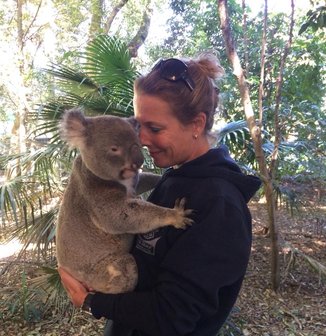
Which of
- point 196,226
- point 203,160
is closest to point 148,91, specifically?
point 203,160

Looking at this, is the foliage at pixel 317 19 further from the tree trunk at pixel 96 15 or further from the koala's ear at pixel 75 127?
the tree trunk at pixel 96 15

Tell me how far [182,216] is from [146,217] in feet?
0.81

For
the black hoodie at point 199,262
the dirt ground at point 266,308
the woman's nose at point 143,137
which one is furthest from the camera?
the dirt ground at point 266,308

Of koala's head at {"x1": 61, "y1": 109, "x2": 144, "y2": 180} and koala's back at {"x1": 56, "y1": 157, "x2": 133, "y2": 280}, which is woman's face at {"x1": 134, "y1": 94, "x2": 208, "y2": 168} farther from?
koala's back at {"x1": 56, "y1": 157, "x2": 133, "y2": 280}

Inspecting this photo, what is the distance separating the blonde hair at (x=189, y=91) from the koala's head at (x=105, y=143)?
0.23 m

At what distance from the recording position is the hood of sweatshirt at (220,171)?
4.07ft

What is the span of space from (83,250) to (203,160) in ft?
2.09

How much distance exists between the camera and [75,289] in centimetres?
151

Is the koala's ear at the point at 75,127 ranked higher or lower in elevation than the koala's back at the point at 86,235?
higher

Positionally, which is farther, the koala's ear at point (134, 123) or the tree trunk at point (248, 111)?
the tree trunk at point (248, 111)

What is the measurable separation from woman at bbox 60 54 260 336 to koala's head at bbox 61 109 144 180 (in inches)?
5.4

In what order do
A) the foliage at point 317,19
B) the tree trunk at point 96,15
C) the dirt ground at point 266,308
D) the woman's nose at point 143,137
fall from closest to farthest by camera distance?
the woman's nose at point 143,137 → the foliage at point 317,19 → the dirt ground at point 266,308 → the tree trunk at point 96,15

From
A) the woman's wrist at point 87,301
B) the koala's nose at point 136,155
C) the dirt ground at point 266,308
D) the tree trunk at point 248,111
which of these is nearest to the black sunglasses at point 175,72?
the koala's nose at point 136,155

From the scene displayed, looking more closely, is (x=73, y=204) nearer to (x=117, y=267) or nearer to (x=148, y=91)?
(x=117, y=267)
